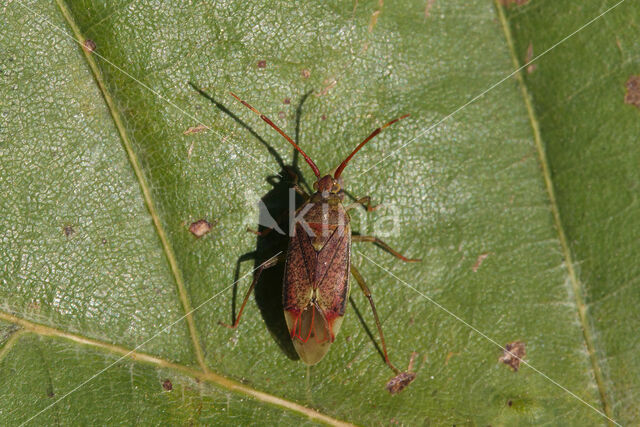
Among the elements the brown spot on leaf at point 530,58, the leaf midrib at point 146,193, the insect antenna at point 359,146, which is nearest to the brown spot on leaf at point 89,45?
the leaf midrib at point 146,193

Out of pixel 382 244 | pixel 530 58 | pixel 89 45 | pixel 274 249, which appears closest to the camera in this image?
pixel 89 45

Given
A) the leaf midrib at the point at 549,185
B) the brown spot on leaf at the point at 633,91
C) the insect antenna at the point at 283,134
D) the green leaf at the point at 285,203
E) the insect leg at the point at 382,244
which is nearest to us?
the green leaf at the point at 285,203

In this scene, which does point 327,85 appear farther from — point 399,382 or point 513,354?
point 513,354

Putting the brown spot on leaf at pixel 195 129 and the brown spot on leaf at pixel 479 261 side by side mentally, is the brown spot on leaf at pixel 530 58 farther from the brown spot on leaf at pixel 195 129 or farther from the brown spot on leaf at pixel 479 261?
the brown spot on leaf at pixel 195 129

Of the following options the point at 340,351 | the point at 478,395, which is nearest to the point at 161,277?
the point at 340,351

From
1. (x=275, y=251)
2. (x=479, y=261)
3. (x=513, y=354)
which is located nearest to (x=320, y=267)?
(x=275, y=251)

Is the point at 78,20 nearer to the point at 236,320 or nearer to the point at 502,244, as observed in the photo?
the point at 236,320
